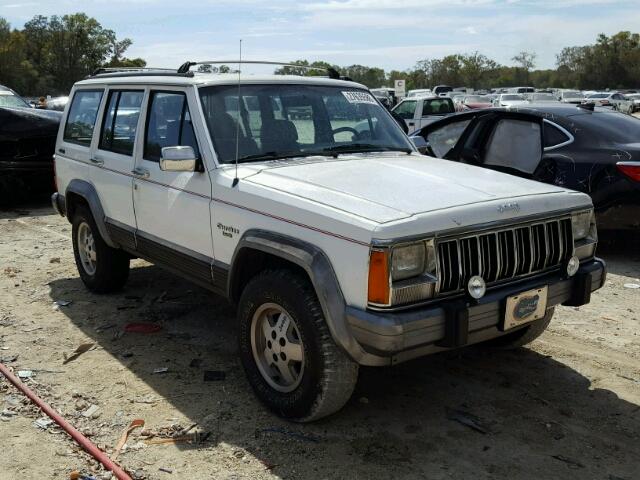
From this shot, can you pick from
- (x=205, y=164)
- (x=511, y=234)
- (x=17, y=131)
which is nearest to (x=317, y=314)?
(x=511, y=234)

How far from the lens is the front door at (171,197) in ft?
14.8

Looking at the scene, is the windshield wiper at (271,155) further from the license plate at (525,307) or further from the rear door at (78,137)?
the rear door at (78,137)

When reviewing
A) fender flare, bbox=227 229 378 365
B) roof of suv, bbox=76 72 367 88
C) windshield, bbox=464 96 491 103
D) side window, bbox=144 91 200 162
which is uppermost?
roof of suv, bbox=76 72 367 88

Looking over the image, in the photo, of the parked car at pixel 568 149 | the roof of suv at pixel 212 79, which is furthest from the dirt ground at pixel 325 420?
the roof of suv at pixel 212 79

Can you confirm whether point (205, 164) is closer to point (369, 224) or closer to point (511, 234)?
point (369, 224)

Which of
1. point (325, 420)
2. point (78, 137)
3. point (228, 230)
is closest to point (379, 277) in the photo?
point (325, 420)

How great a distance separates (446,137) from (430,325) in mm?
5415

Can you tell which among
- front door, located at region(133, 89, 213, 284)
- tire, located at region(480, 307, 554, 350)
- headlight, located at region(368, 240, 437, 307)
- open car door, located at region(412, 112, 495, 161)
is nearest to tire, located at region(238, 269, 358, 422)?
headlight, located at region(368, 240, 437, 307)

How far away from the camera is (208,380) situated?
454cm

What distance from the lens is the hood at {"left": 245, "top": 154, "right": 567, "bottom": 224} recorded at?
357 centimetres

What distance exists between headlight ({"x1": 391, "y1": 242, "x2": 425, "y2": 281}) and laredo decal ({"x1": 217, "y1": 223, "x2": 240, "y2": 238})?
1165 mm

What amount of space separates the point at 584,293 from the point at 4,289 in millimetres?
5196

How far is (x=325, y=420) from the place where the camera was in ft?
12.9

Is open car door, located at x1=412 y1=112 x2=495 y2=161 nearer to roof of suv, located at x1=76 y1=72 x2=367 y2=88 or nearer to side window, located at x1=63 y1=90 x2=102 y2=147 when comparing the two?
roof of suv, located at x1=76 y1=72 x2=367 y2=88
